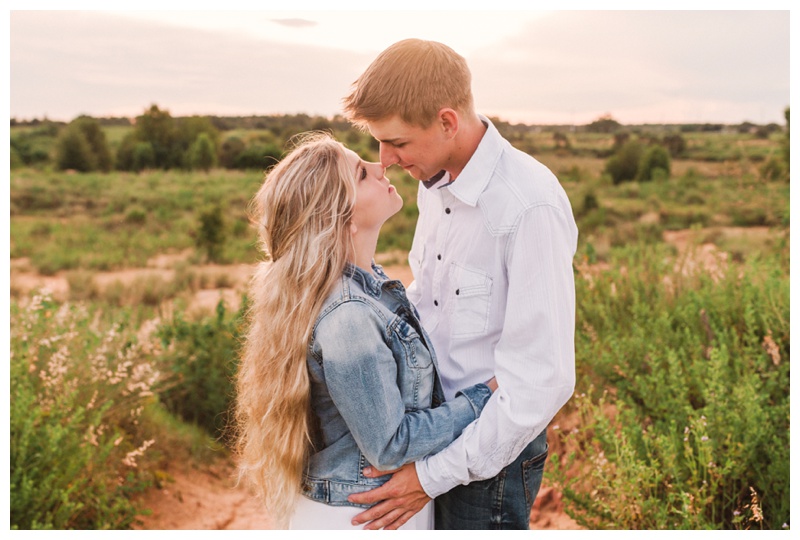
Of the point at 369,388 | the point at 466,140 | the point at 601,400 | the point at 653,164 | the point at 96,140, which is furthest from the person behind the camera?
the point at 96,140

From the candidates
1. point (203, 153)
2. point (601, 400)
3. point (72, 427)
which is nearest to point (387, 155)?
point (601, 400)

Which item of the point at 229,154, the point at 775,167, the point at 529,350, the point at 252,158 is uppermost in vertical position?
the point at 775,167

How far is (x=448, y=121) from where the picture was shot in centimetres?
196

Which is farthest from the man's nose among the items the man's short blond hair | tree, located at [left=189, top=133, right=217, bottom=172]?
tree, located at [left=189, top=133, right=217, bottom=172]

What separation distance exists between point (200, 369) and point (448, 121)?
3588mm

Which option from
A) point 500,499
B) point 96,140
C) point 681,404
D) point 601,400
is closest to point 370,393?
point 500,499

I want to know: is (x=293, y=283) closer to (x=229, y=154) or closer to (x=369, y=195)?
(x=369, y=195)

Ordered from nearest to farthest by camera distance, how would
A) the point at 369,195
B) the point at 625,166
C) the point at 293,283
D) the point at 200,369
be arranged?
the point at 293,283, the point at 369,195, the point at 200,369, the point at 625,166

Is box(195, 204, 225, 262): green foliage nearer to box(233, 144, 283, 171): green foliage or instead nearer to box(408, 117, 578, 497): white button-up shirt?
box(233, 144, 283, 171): green foliage

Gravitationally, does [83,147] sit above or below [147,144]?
below

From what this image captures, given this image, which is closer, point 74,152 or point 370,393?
point 370,393

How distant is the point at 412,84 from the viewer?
6.19 feet

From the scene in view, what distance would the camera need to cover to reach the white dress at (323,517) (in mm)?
1916

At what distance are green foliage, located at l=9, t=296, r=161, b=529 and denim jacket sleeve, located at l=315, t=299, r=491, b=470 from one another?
2.09 metres
